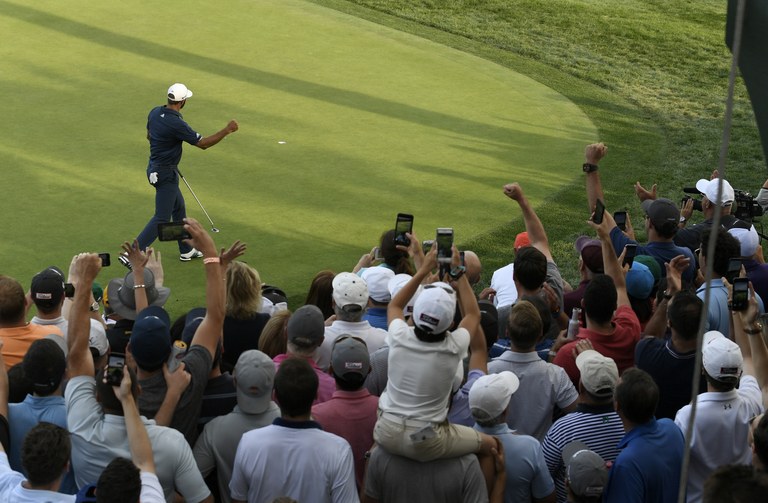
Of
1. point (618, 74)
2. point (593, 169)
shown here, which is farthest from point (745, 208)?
point (618, 74)

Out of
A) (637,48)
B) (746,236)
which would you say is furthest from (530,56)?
(746,236)

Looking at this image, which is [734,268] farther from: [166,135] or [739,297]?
[166,135]

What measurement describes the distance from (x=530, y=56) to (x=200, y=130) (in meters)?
6.44

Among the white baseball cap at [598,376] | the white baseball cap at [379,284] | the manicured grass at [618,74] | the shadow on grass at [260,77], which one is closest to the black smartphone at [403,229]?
the white baseball cap at [379,284]

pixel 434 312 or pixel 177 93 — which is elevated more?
pixel 434 312

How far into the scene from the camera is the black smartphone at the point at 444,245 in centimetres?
574

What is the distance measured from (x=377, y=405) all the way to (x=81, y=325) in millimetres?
1442

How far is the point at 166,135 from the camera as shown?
34.7ft

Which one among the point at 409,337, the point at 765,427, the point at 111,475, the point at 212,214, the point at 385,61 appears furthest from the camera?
the point at 385,61

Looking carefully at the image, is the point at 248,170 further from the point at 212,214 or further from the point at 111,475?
the point at 111,475

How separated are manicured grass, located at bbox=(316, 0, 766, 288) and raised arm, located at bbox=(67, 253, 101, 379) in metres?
5.87

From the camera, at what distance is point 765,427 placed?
439 centimetres

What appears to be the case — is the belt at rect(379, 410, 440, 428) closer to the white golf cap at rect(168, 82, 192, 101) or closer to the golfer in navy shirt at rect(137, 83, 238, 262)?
the golfer in navy shirt at rect(137, 83, 238, 262)

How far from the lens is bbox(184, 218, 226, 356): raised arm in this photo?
17.6 ft
